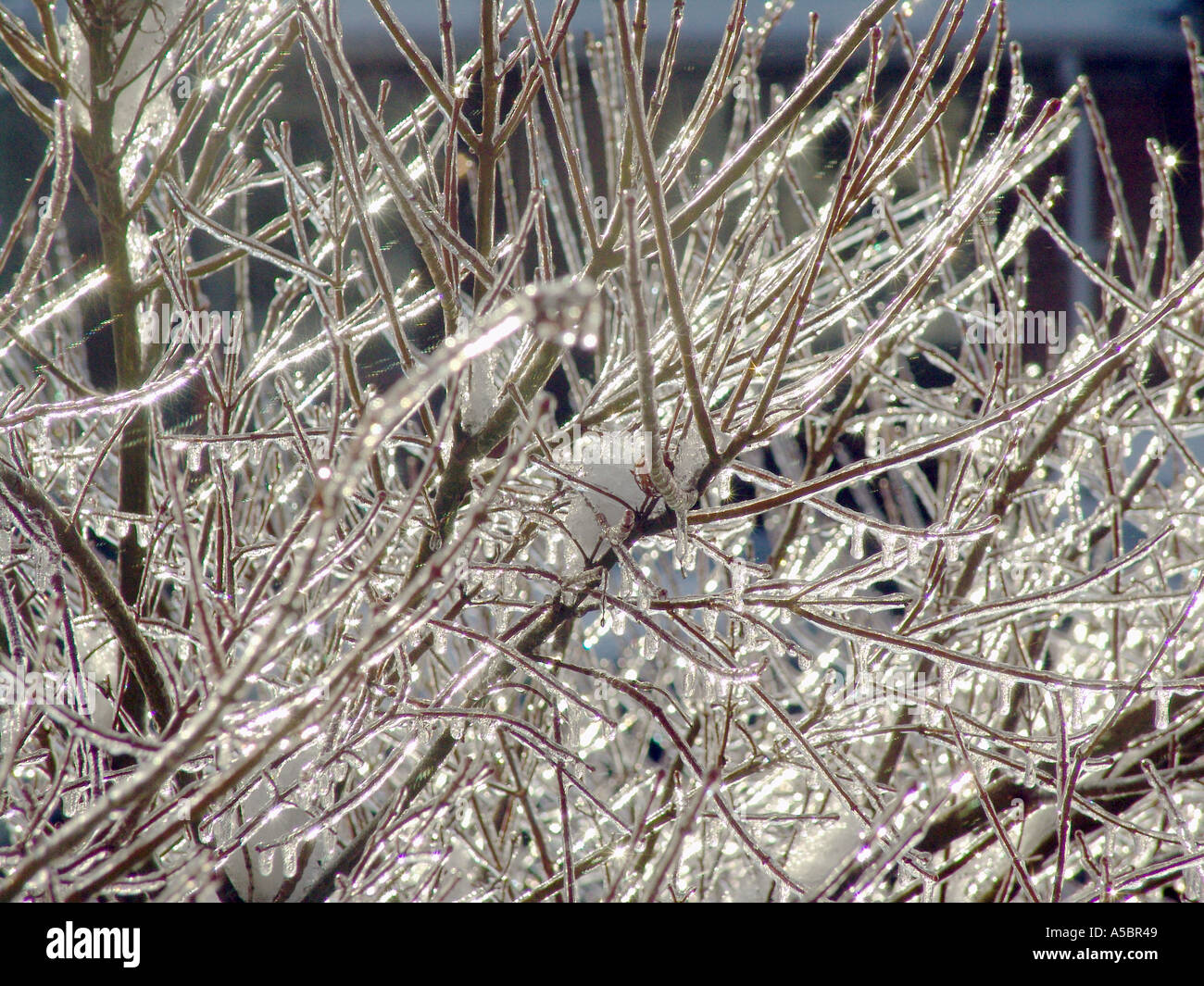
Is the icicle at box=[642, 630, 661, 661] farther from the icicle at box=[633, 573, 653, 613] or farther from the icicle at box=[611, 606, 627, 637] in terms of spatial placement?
the icicle at box=[633, 573, 653, 613]

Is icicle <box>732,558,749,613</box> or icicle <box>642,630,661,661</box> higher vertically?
icicle <box>732,558,749,613</box>

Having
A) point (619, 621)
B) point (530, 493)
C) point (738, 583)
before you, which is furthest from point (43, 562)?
point (738, 583)

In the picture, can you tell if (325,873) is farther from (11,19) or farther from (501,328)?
(11,19)

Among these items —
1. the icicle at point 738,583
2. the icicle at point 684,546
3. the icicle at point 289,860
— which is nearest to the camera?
the icicle at point 684,546

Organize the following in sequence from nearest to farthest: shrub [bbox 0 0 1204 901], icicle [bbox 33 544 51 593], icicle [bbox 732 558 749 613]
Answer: shrub [bbox 0 0 1204 901]
icicle [bbox 732 558 749 613]
icicle [bbox 33 544 51 593]

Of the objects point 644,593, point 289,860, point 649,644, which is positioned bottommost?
point 289,860

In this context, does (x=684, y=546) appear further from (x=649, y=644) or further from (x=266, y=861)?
(x=266, y=861)

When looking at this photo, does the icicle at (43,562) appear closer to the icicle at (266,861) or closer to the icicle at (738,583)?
the icicle at (266,861)

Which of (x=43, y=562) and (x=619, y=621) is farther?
(x=619, y=621)

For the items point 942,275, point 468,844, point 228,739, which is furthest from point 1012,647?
point 228,739

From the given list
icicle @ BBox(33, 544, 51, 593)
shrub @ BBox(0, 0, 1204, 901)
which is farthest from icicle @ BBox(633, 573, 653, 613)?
icicle @ BBox(33, 544, 51, 593)

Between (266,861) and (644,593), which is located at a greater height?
(644,593)

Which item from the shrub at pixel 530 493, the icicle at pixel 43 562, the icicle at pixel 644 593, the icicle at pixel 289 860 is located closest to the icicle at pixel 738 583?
the shrub at pixel 530 493

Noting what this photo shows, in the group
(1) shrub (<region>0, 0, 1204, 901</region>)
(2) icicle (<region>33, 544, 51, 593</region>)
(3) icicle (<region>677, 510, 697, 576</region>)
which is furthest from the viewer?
(2) icicle (<region>33, 544, 51, 593</region>)
